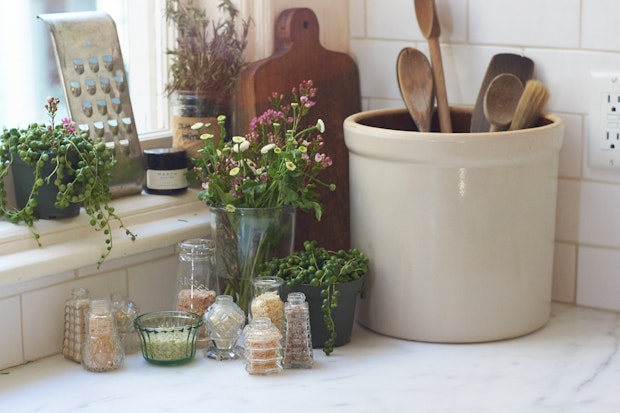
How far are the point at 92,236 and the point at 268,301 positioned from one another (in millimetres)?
254

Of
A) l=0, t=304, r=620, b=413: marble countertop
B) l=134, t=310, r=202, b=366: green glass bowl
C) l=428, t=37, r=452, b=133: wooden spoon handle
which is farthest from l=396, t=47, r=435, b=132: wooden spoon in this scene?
l=134, t=310, r=202, b=366: green glass bowl

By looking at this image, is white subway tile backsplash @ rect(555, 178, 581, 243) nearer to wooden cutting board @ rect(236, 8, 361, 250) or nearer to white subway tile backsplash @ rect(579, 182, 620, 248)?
white subway tile backsplash @ rect(579, 182, 620, 248)

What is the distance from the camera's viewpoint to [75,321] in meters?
1.26

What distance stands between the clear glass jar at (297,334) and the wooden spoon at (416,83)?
34 cm

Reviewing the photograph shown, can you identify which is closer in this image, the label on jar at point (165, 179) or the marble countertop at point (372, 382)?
the marble countertop at point (372, 382)

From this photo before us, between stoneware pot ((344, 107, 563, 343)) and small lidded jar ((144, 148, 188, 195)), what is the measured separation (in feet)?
0.89

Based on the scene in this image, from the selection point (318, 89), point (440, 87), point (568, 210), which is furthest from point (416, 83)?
point (568, 210)

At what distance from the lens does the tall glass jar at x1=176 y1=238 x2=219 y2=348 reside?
1.32 metres

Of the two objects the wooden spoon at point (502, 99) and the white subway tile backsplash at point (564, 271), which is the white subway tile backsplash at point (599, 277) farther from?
the wooden spoon at point (502, 99)

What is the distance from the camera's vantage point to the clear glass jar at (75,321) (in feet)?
4.13

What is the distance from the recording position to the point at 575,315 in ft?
4.75

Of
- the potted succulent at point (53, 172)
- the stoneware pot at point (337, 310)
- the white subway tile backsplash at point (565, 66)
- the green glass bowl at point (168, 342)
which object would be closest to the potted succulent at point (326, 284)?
the stoneware pot at point (337, 310)

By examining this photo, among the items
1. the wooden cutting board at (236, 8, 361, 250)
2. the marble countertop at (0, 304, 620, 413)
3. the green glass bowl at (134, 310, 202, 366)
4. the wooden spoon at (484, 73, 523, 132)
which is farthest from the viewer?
the wooden cutting board at (236, 8, 361, 250)

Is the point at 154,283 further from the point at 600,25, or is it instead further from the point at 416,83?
the point at 600,25
